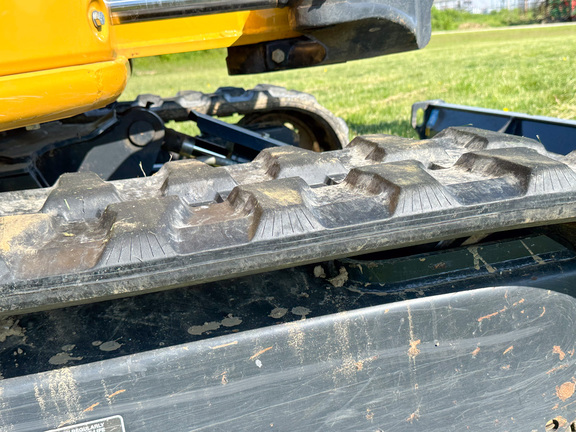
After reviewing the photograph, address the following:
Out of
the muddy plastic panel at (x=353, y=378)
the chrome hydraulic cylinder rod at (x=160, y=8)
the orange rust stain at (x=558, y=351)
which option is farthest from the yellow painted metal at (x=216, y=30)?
the orange rust stain at (x=558, y=351)

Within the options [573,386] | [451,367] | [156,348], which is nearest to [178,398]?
[156,348]

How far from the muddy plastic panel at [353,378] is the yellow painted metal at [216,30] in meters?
0.83

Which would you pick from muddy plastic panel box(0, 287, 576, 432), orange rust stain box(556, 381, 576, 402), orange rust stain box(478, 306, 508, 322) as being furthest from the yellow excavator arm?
orange rust stain box(556, 381, 576, 402)

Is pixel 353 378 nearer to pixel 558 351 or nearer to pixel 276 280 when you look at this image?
pixel 276 280

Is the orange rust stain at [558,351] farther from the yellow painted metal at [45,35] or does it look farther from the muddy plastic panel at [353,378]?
the yellow painted metal at [45,35]

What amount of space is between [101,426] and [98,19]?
0.70 metres

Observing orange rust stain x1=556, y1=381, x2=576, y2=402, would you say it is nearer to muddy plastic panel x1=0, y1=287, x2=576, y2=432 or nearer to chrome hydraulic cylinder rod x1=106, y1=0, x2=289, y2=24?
muddy plastic panel x1=0, y1=287, x2=576, y2=432

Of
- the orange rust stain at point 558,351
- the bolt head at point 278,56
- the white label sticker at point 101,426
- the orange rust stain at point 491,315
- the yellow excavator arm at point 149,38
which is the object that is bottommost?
the orange rust stain at point 558,351

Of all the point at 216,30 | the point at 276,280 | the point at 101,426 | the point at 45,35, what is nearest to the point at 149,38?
the point at 216,30

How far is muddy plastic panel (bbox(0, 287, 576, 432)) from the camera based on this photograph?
995 millimetres

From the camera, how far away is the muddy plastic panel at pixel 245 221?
81cm

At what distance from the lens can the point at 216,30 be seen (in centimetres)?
156

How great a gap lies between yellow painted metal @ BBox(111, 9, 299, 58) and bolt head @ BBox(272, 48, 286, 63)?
0.11 metres

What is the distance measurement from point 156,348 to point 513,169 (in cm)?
66
